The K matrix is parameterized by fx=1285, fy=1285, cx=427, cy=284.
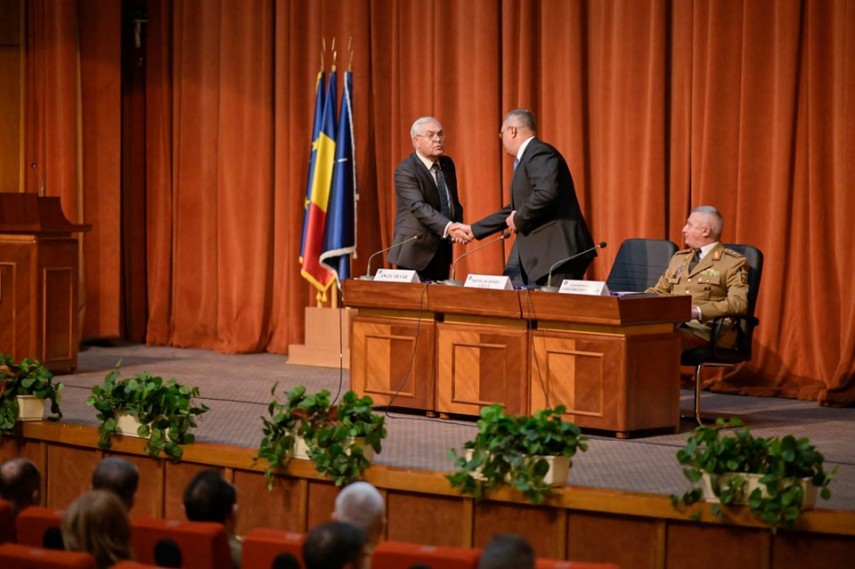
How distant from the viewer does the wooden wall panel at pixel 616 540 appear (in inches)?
170

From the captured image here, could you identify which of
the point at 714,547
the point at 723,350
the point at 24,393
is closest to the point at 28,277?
the point at 24,393

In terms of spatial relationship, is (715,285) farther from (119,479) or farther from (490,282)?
(119,479)

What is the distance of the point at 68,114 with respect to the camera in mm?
9211

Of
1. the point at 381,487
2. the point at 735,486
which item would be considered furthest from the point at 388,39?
the point at 735,486

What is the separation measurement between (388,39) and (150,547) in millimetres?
5825

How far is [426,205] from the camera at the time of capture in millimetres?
6887

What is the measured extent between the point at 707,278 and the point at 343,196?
301cm

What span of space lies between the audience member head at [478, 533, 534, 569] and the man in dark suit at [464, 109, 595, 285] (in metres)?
3.60

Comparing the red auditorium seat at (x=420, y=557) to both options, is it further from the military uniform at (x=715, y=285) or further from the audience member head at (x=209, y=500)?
the military uniform at (x=715, y=285)

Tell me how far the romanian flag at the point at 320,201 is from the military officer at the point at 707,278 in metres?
2.94

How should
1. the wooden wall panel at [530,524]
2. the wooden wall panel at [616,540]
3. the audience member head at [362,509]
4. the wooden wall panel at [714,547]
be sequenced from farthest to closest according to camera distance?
the wooden wall panel at [530,524] → the wooden wall panel at [616,540] → the wooden wall panel at [714,547] → the audience member head at [362,509]

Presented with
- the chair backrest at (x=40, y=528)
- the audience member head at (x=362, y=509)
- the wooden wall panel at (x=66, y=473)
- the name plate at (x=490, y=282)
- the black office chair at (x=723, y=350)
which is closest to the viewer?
the audience member head at (x=362, y=509)

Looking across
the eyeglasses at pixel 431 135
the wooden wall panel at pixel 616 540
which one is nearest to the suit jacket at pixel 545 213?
the eyeglasses at pixel 431 135

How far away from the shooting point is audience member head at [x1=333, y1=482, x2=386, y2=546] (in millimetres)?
3260
